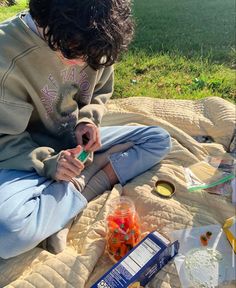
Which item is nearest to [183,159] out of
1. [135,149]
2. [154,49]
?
[135,149]

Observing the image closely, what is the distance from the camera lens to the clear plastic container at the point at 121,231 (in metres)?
1.76

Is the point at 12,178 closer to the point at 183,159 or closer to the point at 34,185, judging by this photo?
the point at 34,185

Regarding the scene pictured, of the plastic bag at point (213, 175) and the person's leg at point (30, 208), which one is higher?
the person's leg at point (30, 208)

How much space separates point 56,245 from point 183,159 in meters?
0.95

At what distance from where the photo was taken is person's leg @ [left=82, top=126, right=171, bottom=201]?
2168 millimetres

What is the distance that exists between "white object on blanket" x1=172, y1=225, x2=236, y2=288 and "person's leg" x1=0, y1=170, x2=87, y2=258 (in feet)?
1.68

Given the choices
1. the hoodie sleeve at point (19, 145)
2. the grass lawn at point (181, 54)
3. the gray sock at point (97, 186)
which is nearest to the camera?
the hoodie sleeve at point (19, 145)

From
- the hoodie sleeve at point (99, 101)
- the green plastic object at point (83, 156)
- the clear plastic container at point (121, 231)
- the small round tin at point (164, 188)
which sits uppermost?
the hoodie sleeve at point (99, 101)

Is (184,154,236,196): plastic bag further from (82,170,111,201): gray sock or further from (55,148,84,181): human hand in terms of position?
(55,148,84,181): human hand

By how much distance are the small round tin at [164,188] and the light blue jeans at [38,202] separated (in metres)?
0.14

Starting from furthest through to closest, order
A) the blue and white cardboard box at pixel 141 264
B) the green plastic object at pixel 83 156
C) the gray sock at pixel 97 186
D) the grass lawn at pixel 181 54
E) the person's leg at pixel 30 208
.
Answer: the grass lawn at pixel 181 54 → the gray sock at pixel 97 186 → the green plastic object at pixel 83 156 → the person's leg at pixel 30 208 → the blue and white cardboard box at pixel 141 264

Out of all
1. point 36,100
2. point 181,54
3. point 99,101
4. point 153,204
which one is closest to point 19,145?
point 36,100

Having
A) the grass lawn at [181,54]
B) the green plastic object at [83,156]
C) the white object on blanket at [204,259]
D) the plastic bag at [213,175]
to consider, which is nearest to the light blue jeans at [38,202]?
the green plastic object at [83,156]

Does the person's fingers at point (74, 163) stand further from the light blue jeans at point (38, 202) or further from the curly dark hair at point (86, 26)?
the curly dark hair at point (86, 26)
